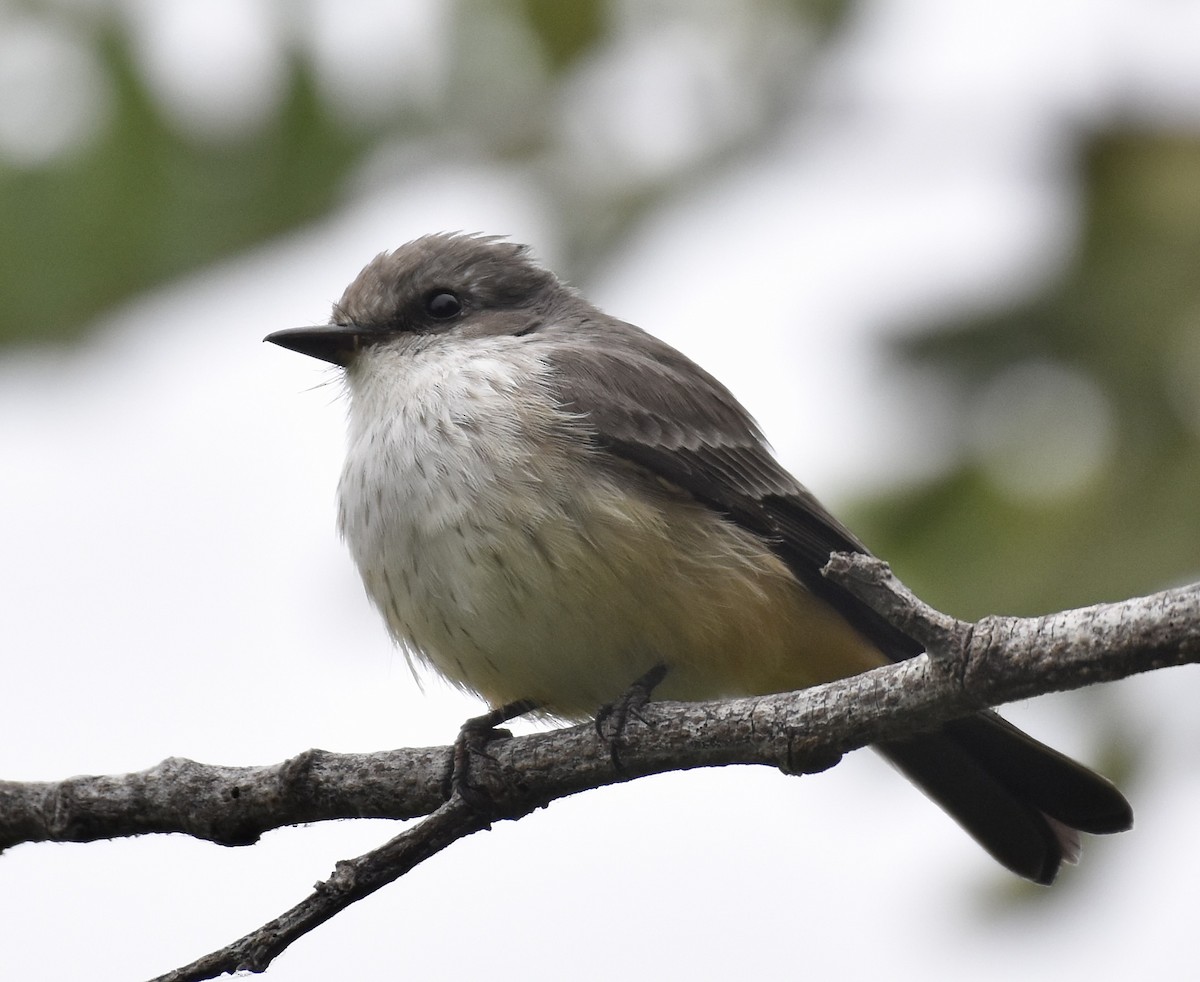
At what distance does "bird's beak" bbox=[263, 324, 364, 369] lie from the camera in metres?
5.79

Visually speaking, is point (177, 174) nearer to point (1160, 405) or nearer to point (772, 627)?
point (772, 627)

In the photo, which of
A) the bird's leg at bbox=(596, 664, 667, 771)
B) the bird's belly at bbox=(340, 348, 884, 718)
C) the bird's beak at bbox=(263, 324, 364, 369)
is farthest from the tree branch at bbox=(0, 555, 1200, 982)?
the bird's beak at bbox=(263, 324, 364, 369)

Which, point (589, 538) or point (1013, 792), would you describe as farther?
point (1013, 792)

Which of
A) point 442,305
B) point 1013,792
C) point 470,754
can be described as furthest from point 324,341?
point 1013,792

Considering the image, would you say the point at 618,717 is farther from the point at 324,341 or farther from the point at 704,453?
the point at 324,341

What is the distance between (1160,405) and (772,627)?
4.79ft

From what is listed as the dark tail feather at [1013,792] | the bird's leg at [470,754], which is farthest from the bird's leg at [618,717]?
the dark tail feather at [1013,792]

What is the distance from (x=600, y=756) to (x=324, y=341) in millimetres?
2259

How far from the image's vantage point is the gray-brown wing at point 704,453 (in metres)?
5.38

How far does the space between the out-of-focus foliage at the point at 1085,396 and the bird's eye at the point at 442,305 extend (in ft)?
6.61

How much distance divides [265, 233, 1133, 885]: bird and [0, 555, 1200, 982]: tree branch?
1.84ft

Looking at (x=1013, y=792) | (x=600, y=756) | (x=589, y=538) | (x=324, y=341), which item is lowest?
(x=1013, y=792)

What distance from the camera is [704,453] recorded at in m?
5.61

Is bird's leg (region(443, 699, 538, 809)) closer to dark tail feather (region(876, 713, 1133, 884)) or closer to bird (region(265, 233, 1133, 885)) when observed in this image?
bird (region(265, 233, 1133, 885))
